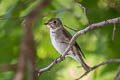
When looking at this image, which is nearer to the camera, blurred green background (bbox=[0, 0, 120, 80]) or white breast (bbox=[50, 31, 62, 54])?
blurred green background (bbox=[0, 0, 120, 80])

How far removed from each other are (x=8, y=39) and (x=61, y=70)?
96 centimetres

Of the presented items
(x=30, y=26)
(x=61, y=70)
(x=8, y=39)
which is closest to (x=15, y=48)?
(x=8, y=39)

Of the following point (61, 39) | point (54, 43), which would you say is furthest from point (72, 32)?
point (61, 39)

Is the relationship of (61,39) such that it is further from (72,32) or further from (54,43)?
(72,32)

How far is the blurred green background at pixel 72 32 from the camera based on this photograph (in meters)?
2.82

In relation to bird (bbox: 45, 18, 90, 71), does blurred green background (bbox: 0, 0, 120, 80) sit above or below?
above

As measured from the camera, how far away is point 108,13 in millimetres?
3082

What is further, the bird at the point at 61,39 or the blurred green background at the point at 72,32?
the bird at the point at 61,39

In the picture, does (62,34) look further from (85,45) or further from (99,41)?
(99,41)

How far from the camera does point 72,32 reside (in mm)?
3432

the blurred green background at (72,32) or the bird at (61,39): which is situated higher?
the blurred green background at (72,32)

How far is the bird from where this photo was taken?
12.5ft

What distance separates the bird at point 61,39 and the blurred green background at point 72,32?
0.24 feet

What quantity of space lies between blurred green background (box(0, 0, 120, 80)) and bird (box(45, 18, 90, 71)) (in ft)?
0.24
